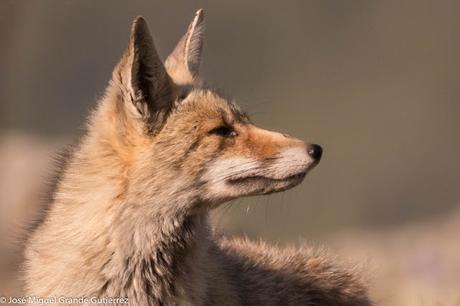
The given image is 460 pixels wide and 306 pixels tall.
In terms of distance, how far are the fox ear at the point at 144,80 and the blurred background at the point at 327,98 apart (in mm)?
3441

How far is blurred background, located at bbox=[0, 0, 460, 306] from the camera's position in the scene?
1502 centimetres

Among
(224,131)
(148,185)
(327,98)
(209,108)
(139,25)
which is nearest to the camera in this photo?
(139,25)

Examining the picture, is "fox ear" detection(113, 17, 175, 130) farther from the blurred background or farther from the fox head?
the blurred background

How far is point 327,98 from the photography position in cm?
3262

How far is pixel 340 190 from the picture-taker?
2695 cm

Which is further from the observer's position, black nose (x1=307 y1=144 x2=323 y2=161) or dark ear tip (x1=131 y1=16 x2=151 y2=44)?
black nose (x1=307 y1=144 x2=323 y2=161)

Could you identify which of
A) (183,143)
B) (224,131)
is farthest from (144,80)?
(224,131)

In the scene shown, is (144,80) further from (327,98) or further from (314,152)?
(327,98)

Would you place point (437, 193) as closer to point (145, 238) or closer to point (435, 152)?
point (435, 152)

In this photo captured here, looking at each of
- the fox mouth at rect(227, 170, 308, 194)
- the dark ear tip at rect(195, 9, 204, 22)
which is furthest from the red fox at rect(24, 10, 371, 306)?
the dark ear tip at rect(195, 9, 204, 22)

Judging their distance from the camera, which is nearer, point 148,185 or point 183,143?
point 148,185

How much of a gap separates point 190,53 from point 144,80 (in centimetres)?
102

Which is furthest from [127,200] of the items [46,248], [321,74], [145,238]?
[321,74]

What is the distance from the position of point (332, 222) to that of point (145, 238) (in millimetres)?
18259
